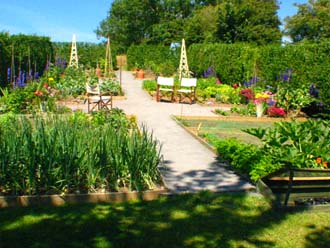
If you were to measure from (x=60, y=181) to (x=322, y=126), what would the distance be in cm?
378

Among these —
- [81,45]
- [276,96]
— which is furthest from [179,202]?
[81,45]

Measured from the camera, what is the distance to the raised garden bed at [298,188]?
4602 mm

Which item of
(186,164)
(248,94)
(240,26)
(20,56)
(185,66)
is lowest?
(186,164)

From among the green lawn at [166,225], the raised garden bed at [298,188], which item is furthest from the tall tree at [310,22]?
the green lawn at [166,225]

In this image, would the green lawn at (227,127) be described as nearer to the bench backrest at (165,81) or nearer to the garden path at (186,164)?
the garden path at (186,164)

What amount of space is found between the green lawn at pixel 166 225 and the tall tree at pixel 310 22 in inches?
1797

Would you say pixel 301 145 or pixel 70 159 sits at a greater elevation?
pixel 301 145

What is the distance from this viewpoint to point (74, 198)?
15.4ft

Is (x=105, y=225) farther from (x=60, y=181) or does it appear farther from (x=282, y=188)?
(x=282, y=188)

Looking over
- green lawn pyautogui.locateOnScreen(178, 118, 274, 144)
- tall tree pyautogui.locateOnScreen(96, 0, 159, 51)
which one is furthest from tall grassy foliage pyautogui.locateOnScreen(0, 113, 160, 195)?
tall tree pyautogui.locateOnScreen(96, 0, 159, 51)

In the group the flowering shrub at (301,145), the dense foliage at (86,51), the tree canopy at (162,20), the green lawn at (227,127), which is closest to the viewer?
the flowering shrub at (301,145)

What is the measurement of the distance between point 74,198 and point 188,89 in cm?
1138

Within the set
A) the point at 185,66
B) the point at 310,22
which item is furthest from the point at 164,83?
the point at 310,22

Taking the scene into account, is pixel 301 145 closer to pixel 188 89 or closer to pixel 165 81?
pixel 165 81
